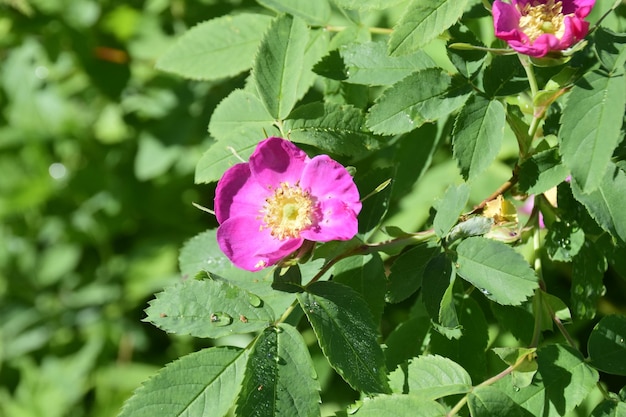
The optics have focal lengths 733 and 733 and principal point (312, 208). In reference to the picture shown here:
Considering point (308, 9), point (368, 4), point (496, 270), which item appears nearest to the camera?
point (496, 270)

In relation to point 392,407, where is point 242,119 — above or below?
above

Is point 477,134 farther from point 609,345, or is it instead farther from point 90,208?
point 90,208

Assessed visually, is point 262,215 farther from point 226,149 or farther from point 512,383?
point 512,383

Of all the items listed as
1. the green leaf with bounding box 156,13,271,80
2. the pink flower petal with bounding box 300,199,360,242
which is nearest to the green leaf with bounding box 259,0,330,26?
the green leaf with bounding box 156,13,271,80

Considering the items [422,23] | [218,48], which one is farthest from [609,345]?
[218,48]

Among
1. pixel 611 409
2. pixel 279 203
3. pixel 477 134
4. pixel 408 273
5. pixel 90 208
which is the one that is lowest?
pixel 90 208
